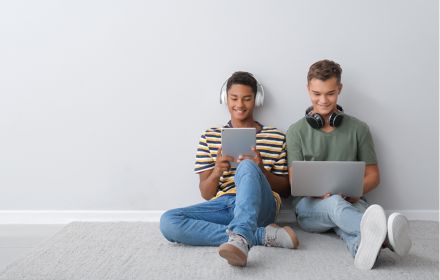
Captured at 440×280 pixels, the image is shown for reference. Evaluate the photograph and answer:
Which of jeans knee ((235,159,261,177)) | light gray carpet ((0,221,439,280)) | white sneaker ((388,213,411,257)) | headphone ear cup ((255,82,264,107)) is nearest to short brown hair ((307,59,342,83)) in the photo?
headphone ear cup ((255,82,264,107))

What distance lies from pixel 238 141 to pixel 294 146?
39 cm

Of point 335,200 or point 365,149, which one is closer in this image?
point 335,200

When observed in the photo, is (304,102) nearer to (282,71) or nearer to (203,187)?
(282,71)

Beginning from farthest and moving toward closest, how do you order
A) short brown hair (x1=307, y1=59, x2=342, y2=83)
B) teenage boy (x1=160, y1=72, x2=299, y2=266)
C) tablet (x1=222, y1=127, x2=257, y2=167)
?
short brown hair (x1=307, y1=59, x2=342, y2=83) → tablet (x1=222, y1=127, x2=257, y2=167) → teenage boy (x1=160, y1=72, x2=299, y2=266)

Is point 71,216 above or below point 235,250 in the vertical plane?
below

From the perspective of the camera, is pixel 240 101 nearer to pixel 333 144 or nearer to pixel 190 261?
pixel 333 144

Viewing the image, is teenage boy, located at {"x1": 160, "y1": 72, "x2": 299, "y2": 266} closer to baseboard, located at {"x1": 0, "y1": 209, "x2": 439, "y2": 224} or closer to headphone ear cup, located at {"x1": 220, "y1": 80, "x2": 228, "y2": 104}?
headphone ear cup, located at {"x1": 220, "y1": 80, "x2": 228, "y2": 104}

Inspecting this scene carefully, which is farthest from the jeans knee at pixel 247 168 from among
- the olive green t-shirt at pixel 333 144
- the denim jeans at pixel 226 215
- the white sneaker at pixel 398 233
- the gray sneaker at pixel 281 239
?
the white sneaker at pixel 398 233

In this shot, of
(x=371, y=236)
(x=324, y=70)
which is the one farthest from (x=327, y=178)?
(x=324, y=70)

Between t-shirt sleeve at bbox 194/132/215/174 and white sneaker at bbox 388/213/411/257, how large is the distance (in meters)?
1.05

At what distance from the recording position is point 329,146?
2.56 meters

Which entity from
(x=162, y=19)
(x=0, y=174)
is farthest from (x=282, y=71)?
(x=0, y=174)

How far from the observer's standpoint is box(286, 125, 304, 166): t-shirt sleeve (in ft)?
8.38

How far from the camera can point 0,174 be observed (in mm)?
2865
